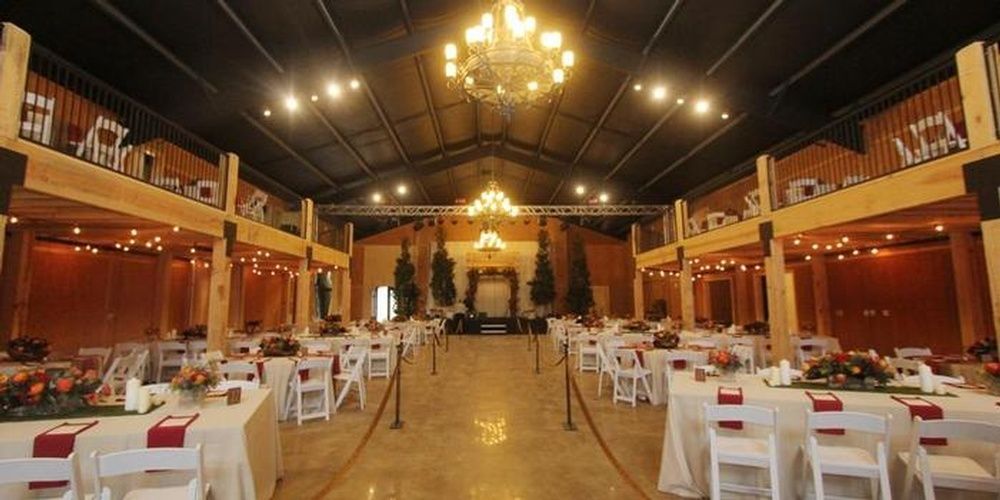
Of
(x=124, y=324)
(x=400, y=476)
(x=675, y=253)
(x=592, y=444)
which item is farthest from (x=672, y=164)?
(x=124, y=324)

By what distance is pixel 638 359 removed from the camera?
21.0ft

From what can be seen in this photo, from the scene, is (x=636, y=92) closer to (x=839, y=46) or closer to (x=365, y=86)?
(x=839, y=46)

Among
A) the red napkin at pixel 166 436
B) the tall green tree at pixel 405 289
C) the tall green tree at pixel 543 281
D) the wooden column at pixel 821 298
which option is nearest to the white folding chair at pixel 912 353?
the wooden column at pixel 821 298

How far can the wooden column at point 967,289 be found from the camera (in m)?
7.78

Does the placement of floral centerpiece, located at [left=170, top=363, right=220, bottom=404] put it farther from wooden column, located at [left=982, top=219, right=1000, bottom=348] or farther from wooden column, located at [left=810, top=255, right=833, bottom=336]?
wooden column, located at [left=810, top=255, right=833, bottom=336]

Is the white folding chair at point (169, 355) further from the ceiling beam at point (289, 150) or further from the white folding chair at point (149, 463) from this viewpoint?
the white folding chair at point (149, 463)

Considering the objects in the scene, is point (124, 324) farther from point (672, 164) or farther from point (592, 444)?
point (672, 164)

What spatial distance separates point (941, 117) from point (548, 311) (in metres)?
15.9

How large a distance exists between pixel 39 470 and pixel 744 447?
12.1ft

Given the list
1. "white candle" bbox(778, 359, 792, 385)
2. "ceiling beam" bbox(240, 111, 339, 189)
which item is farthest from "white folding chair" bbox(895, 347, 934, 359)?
"ceiling beam" bbox(240, 111, 339, 189)

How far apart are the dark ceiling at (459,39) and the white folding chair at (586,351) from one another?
4.89m

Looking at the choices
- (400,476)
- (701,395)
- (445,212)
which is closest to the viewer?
(701,395)

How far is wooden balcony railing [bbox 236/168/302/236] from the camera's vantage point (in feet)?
32.3

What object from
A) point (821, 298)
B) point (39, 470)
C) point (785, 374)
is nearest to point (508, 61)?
point (785, 374)
